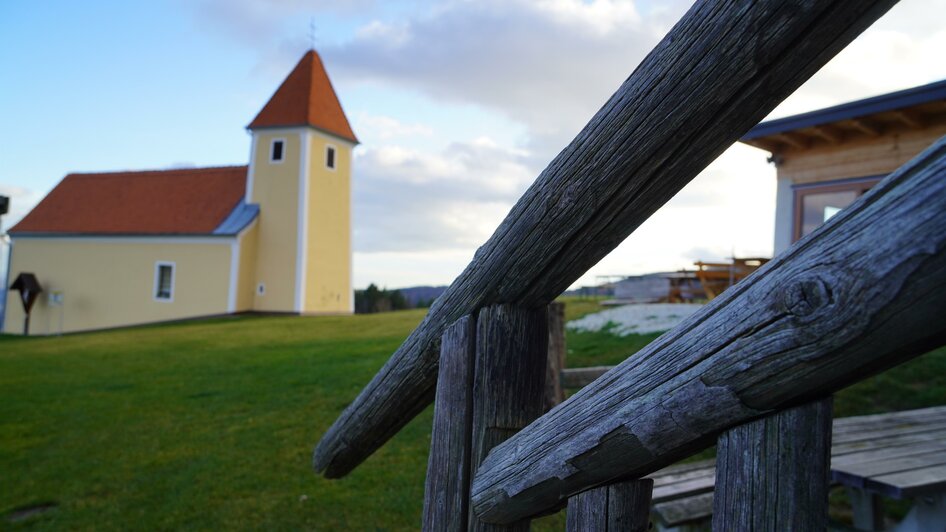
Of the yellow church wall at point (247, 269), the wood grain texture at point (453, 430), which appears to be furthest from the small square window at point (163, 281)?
the wood grain texture at point (453, 430)

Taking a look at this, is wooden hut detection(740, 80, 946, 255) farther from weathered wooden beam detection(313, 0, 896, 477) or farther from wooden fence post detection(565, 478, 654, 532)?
wooden fence post detection(565, 478, 654, 532)

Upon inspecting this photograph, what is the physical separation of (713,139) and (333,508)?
4.69 metres

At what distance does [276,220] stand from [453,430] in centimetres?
2748

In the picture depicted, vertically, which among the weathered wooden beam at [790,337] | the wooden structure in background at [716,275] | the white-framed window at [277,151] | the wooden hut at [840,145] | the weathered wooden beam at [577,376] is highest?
the white-framed window at [277,151]

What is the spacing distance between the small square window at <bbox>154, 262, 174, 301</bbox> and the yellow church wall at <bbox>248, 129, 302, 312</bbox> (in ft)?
13.0

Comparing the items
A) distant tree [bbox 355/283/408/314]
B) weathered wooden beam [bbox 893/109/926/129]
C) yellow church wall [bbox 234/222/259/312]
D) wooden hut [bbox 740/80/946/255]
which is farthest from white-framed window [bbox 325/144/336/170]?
weathered wooden beam [bbox 893/109/926/129]

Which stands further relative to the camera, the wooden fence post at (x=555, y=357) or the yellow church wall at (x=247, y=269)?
the yellow church wall at (x=247, y=269)

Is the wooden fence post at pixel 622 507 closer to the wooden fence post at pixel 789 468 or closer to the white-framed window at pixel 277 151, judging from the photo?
the wooden fence post at pixel 789 468

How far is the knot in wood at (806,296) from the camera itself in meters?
0.85

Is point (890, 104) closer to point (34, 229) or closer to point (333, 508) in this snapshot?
point (333, 508)

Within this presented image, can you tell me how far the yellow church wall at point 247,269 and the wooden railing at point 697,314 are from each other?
26944 millimetres

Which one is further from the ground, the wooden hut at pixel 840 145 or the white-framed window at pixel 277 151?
the white-framed window at pixel 277 151

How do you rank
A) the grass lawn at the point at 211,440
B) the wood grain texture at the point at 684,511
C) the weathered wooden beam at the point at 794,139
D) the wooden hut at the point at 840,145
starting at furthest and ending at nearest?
1. the weathered wooden beam at the point at 794,139
2. the wooden hut at the point at 840,145
3. the grass lawn at the point at 211,440
4. the wood grain texture at the point at 684,511

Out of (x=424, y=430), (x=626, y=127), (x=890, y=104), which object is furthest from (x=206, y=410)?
(x=890, y=104)
